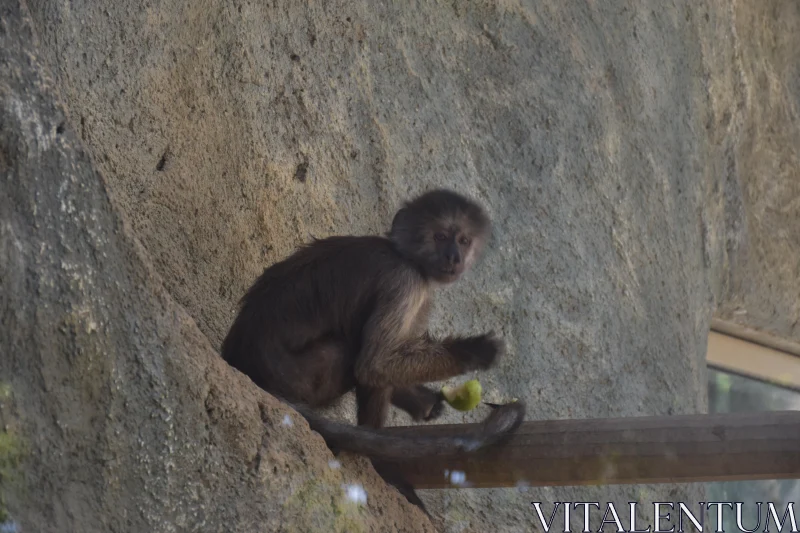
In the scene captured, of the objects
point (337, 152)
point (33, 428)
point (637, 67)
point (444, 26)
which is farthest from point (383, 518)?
point (637, 67)

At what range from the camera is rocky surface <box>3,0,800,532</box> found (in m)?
5.68

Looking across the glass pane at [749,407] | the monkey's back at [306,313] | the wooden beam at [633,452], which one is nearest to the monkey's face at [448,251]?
the monkey's back at [306,313]

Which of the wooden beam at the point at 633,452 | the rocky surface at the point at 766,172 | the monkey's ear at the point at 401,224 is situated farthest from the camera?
the rocky surface at the point at 766,172

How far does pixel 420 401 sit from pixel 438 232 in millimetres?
831

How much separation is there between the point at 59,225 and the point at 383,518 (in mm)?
1716

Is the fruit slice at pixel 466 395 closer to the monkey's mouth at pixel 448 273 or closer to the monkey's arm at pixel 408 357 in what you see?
the monkey's arm at pixel 408 357

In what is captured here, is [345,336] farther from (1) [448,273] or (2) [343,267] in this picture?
(1) [448,273]

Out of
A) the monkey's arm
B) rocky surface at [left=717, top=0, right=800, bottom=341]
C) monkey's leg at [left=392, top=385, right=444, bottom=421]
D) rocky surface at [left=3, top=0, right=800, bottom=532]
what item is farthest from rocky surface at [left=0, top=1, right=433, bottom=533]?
rocky surface at [left=717, top=0, right=800, bottom=341]

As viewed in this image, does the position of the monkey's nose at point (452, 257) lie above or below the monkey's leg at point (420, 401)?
above

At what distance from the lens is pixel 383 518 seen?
14.3 feet

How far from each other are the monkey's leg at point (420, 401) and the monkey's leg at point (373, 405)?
1.12 ft

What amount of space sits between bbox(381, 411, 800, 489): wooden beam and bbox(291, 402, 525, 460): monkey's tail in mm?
58

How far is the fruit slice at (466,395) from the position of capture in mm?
4828

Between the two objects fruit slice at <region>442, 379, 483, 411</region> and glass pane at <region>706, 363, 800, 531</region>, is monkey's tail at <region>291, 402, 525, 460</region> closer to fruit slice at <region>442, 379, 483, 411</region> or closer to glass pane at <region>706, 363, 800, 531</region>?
fruit slice at <region>442, 379, 483, 411</region>
